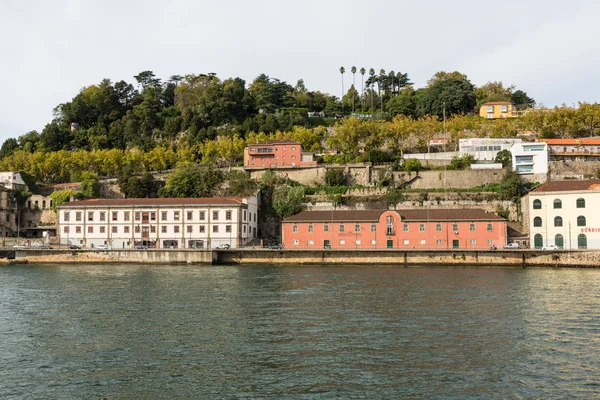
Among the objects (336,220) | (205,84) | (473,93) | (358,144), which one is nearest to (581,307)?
(336,220)

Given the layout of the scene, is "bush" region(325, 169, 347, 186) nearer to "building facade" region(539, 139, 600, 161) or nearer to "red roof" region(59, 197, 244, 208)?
"red roof" region(59, 197, 244, 208)

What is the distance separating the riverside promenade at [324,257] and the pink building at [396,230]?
7.66 ft

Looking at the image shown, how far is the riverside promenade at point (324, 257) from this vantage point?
5588cm

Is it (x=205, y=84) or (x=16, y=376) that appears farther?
(x=205, y=84)

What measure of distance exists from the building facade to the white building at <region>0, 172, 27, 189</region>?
2838 inches

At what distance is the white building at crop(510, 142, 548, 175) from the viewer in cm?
7275

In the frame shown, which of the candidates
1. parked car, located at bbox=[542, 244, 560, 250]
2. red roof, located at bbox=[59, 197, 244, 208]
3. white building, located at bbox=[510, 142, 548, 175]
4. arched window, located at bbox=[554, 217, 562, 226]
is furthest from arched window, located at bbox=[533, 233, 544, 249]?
red roof, located at bbox=[59, 197, 244, 208]

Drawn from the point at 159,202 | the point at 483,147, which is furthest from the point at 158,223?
the point at 483,147

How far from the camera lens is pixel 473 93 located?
359ft

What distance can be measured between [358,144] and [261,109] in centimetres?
2919

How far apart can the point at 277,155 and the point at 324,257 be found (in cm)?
2492

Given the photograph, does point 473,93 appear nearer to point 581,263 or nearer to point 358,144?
point 358,144

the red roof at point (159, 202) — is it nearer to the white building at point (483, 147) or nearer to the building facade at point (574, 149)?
the white building at point (483, 147)

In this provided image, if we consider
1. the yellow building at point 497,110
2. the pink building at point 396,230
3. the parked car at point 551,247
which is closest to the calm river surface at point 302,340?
the parked car at point 551,247
